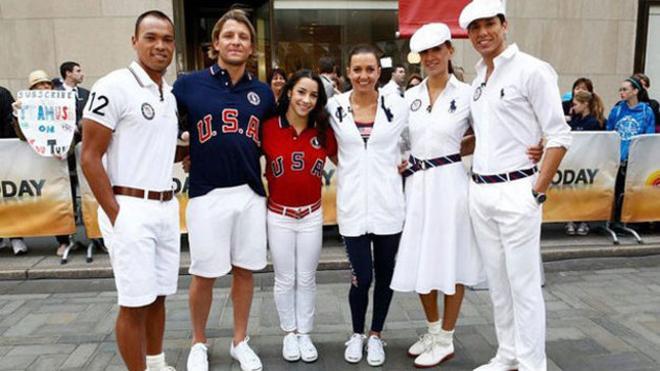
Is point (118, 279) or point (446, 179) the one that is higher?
point (446, 179)

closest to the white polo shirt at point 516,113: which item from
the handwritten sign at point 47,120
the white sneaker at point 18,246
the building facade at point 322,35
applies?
the handwritten sign at point 47,120

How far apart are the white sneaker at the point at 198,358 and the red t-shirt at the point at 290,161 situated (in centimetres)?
113

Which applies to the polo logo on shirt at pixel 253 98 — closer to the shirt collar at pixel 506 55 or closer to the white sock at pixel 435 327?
the shirt collar at pixel 506 55

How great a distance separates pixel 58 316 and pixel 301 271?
93.4 inches

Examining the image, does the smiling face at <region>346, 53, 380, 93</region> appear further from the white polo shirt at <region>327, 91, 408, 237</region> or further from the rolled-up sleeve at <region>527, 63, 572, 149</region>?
the rolled-up sleeve at <region>527, 63, 572, 149</region>

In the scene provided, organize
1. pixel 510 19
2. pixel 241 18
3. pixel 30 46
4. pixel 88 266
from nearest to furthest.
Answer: pixel 241 18 < pixel 88 266 < pixel 30 46 < pixel 510 19

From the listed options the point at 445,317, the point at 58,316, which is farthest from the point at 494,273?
the point at 58,316

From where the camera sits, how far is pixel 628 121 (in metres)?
6.49

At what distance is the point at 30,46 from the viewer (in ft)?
28.7

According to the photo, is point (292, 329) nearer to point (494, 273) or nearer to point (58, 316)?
point (494, 273)

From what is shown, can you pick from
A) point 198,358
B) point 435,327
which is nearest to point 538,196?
point 435,327

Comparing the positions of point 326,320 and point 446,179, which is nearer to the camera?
point 446,179

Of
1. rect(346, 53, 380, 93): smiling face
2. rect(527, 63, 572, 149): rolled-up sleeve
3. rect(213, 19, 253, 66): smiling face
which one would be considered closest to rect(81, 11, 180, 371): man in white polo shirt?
rect(213, 19, 253, 66): smiling face

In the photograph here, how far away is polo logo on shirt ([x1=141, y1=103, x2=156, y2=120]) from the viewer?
9.14 ft
